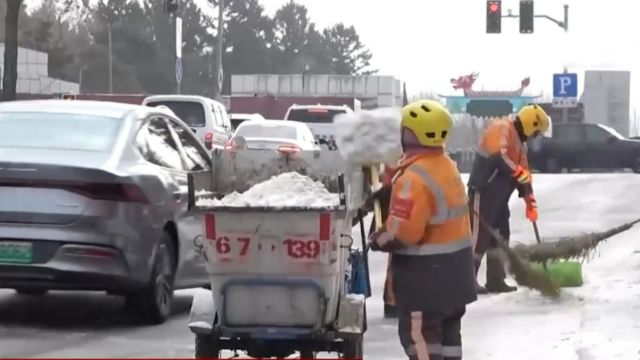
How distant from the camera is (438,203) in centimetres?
648

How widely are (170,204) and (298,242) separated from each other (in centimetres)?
274

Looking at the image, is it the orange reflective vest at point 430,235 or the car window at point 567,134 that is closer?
the orange reflective vest at point 430,235

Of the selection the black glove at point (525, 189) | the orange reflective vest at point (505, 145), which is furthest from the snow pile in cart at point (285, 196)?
the black glove at point (525, 189)

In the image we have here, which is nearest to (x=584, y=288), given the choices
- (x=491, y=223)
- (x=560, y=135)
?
(x=491, y=223)

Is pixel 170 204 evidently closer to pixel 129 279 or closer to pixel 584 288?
pixel 129 279

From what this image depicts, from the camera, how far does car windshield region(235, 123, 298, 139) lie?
82.0 feet

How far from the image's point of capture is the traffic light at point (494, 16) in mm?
40281

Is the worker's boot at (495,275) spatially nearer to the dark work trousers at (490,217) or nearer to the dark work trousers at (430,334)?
the dark work trousers at (490,217)

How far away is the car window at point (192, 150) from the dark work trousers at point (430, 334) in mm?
3856

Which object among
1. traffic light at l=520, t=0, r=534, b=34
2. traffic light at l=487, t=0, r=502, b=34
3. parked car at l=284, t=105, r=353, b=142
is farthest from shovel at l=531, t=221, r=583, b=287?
traffic light at l=520, t=0, r=534, b=34

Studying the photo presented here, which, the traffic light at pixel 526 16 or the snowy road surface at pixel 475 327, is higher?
the traffic light at pixel 526 16

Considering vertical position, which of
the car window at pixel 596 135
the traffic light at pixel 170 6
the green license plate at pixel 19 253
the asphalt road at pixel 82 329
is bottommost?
the asphalt road at pixel 82 329

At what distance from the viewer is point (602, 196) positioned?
931 inches

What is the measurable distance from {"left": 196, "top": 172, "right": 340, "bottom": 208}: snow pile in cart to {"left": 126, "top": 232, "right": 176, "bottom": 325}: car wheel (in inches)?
77.2
